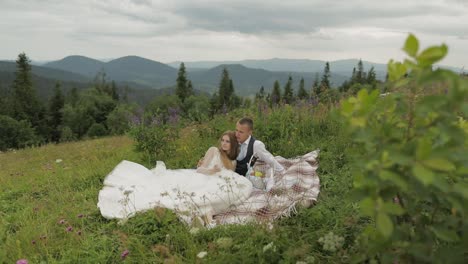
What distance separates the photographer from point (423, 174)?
1.21 metres

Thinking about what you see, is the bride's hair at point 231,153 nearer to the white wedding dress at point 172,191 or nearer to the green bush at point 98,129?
the white wedding dress at point 172,191

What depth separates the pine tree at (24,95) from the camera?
5087 centimetres

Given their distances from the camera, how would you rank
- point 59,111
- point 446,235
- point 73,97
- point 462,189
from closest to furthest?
point 462,189, point 446,235, point 59,111, point 73,97

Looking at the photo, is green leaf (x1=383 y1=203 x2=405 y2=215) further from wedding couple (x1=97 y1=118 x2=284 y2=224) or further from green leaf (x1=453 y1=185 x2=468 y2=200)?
wedding couple (x1=97 y1=118 x2=284 y2=224)

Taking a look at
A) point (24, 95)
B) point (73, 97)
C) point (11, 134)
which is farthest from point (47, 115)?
point (73, 97)

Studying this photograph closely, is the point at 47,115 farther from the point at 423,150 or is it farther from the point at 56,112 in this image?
the point at 423,150

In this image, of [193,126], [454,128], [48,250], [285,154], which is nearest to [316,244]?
[454,128]

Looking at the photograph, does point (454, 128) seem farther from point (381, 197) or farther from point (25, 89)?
point (25, 89)

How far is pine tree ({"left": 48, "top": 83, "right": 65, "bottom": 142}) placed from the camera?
189ft

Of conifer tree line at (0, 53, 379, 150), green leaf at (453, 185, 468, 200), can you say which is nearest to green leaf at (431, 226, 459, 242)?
green leaf at (453, 185, 468, 200)

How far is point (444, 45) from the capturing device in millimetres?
1318

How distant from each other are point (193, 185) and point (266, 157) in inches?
57.3

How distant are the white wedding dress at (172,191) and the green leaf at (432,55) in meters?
3.18

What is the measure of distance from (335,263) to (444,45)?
2120 mm
